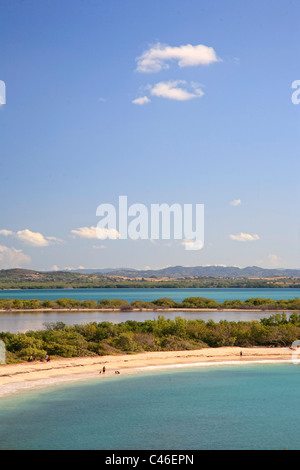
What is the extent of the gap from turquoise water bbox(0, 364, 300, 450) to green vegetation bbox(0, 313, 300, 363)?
8.24 metres

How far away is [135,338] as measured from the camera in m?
44.0

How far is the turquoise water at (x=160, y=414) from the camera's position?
1936 cm

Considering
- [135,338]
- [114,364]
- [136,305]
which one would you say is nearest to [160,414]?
[114,364]

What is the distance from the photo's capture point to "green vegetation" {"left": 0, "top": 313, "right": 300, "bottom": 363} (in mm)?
38469

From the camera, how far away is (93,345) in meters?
40.6

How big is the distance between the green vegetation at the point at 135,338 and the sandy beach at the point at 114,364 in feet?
5.09

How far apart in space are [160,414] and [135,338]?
20.5 m

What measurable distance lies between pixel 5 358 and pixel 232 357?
18006 mm

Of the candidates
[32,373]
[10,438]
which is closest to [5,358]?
[32,373]
